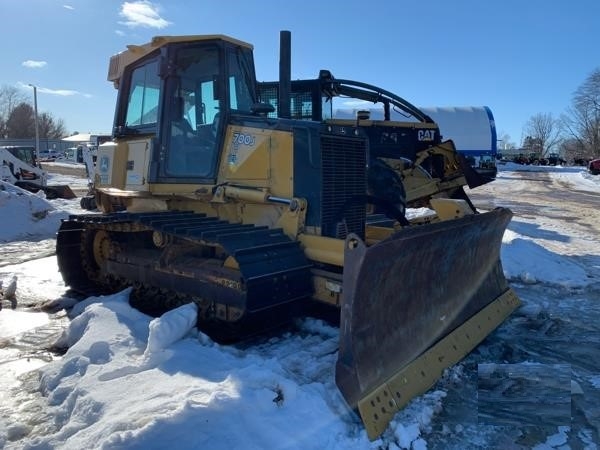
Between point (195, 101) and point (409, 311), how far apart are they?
312 centimetres

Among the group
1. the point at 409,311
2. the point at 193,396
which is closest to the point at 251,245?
the point at 409,311

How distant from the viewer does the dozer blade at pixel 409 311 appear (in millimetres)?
3623

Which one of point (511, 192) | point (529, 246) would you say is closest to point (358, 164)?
point (529, 246)

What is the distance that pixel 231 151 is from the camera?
17.9 ft

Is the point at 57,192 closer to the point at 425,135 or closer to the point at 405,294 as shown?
the point at 425,135

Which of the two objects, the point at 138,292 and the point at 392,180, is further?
the point at 392,180

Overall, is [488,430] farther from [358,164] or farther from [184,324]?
[358,164]

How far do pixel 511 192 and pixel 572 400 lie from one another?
23.7 meters

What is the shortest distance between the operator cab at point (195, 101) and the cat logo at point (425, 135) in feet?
21.0

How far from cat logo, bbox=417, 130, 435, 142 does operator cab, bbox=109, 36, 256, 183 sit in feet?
21.0

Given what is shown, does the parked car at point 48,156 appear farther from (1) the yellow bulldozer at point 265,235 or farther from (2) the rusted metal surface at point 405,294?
(2) the rusted metal surface at point 405,294

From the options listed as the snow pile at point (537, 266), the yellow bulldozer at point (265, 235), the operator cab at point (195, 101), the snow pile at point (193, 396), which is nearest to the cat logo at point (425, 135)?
the snow pile at point (537, 266)

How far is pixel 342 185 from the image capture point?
17.8 ft

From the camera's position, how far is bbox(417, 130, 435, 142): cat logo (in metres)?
11.5
